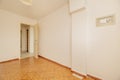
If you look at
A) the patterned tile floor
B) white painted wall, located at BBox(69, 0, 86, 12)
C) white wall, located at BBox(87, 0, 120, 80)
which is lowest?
the patterned tile floor

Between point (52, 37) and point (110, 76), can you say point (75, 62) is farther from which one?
point (52, 37)

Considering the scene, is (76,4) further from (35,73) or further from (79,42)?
(35,73)

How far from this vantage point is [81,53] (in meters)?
2.46

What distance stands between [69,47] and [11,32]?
3157 millimetres

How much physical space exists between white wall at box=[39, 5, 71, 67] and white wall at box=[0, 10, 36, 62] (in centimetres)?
138

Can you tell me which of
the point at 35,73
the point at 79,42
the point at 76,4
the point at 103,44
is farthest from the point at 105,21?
the point at 35,73

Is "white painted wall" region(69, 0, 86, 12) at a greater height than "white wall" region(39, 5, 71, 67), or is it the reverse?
"white painted wall" region(69, 0, 86, 12)

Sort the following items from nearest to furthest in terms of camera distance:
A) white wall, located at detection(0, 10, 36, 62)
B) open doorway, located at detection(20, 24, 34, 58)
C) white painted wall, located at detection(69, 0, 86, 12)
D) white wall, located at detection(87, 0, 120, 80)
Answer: white wall, located at detection(87, 0, 120, 80), white painted wall, located at detection(69, 0, 86, 12), white wall, located at detection(0, 10, 36, 62), open doorway, located at detection(20, 24, 34, 58)

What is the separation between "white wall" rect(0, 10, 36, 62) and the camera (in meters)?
3.64

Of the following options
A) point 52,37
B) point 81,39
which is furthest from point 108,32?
Result: point 52,37

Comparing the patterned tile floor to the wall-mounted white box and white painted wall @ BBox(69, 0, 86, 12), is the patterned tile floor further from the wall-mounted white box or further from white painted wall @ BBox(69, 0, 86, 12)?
white painted wall @ BBox(69, 0, 86, 12)

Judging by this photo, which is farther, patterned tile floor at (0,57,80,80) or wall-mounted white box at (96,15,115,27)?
patterned tile floor at (0,57,80,80)

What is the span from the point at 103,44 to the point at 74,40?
0.92m

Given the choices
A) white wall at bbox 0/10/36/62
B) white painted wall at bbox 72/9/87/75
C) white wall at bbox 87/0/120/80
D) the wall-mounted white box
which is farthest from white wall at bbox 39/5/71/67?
white wall at bbox 0/10/36/62
